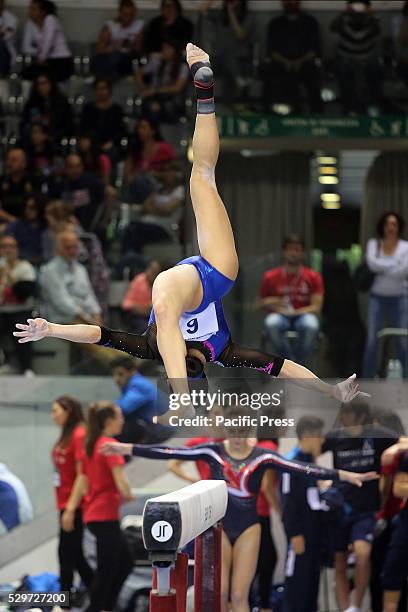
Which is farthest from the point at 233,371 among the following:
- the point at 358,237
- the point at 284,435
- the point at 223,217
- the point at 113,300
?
the point at 358,237

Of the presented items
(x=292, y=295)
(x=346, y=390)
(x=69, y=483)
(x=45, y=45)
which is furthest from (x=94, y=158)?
(x=346, y=390)

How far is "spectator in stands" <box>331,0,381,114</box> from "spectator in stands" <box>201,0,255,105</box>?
0.88 metres

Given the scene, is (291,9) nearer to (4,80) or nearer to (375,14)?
(375,14)

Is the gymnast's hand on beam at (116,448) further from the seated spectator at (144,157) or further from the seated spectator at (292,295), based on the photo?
the seated spectator at (144,157)

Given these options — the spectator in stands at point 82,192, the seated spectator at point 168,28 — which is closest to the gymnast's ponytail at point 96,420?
the spectator in stands at point 82,192

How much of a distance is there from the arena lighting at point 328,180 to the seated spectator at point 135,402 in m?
4.68

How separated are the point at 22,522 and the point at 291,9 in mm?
5901

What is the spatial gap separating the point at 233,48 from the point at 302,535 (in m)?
5.16

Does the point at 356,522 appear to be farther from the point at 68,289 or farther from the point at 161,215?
the point at 161,215

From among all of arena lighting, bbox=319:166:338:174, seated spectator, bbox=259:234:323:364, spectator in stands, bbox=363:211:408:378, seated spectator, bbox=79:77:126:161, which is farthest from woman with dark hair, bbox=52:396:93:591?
arena lighting, bbox=319:166:338:174

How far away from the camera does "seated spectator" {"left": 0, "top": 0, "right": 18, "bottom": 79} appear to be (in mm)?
13008

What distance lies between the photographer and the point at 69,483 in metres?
9.58

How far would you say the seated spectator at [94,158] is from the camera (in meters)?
12.1

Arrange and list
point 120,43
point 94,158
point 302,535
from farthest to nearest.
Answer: point 120,43, point 94,158, point 302,535
